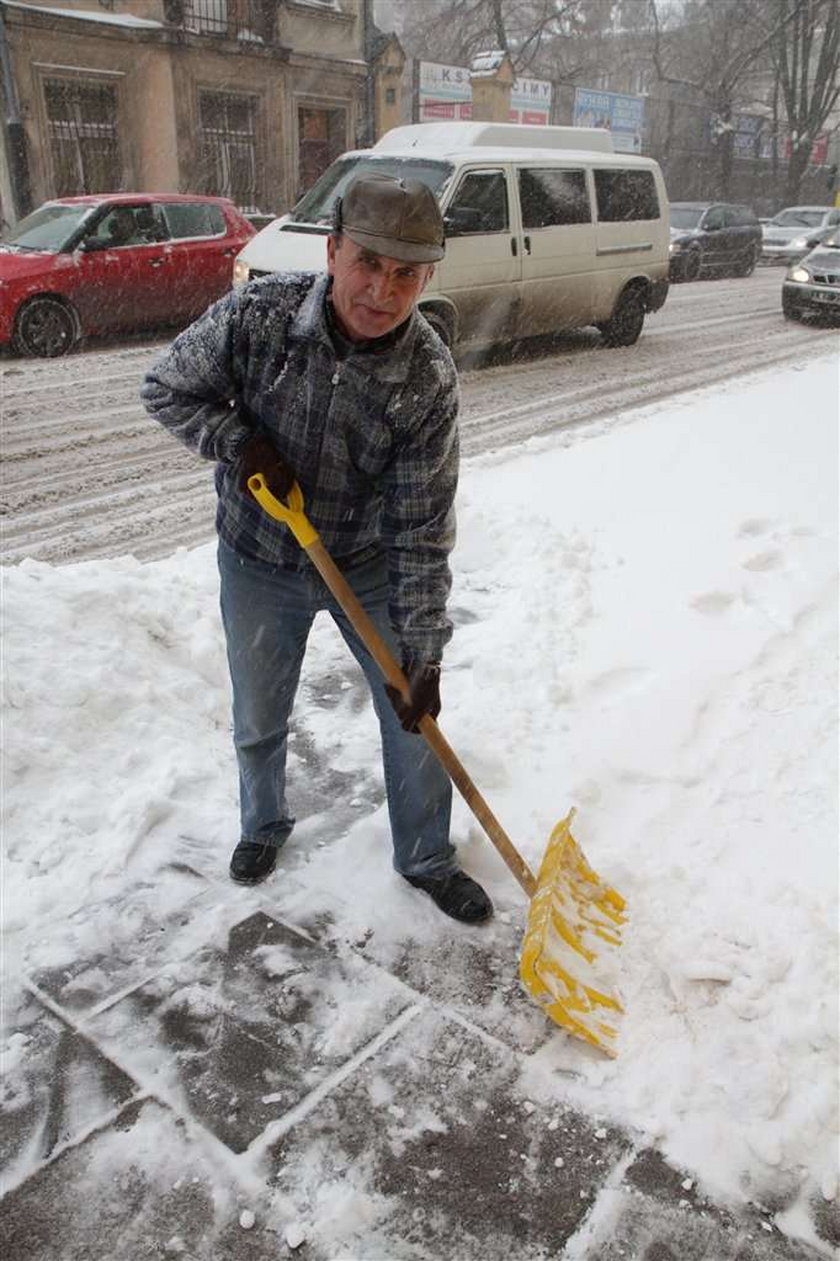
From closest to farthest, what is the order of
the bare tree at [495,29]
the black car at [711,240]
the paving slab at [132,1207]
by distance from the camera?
the paving slab at [132,1207] < the black car at [711,240] < the bare tree at [495,29]

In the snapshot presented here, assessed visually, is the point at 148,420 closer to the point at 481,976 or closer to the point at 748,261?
the point at 481,976

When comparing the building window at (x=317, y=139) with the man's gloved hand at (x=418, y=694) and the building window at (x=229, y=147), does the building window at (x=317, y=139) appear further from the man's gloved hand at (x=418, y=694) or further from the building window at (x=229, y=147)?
the man's gloved hand at (x=418, y=694)

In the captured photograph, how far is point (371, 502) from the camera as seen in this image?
238cm

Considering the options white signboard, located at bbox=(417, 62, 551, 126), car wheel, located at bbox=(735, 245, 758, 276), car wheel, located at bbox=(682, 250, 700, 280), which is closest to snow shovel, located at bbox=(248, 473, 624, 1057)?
car wheel, located at bbox=(682, 250, 700, 280)

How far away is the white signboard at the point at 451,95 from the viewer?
2309cm

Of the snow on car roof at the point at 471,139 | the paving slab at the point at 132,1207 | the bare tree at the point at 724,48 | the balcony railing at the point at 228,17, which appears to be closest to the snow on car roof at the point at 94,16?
the balcony railing at the point at 228,17

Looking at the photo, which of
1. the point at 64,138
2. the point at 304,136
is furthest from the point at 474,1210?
the point at 304,136

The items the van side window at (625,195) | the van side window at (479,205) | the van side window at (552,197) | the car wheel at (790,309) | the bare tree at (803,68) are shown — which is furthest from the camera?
the bare tree at (803,68)

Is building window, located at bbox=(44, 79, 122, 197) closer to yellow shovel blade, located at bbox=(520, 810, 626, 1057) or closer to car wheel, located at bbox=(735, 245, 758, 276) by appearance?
car wheel, located at bbox=(735, 245, 758, 276)

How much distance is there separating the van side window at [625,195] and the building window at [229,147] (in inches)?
495

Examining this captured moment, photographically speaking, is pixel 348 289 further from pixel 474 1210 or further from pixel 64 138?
pixel 64 138

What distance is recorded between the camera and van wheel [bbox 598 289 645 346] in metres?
11.4

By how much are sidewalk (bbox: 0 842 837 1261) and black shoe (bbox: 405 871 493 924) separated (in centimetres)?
11

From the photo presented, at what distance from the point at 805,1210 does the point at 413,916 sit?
3.64ft
